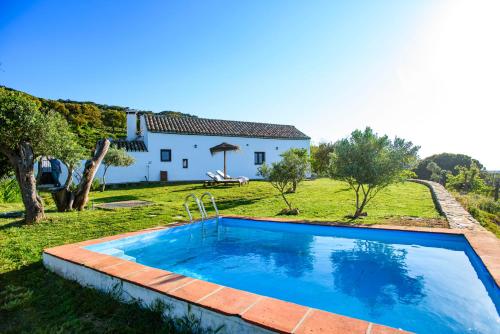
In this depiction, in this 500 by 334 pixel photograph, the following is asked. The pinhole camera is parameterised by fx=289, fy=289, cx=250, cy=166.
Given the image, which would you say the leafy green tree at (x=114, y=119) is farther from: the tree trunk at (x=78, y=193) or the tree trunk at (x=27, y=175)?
the tree trunk at (x=27, y=175)

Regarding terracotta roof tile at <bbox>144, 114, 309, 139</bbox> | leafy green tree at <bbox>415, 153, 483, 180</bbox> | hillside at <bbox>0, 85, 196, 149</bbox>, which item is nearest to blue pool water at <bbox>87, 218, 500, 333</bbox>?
terracotta roof tile at <bbox>144, 114, 309, 139</bbox>

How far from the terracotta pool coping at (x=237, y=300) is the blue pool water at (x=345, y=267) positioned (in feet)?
1.88

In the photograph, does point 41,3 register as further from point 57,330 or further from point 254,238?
point 57,330

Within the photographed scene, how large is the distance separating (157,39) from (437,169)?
4150 centimetres

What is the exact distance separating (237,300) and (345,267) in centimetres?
335

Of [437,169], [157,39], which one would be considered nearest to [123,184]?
[157,39]

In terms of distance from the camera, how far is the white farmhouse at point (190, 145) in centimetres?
2170

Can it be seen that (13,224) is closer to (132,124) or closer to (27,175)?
(27,175)

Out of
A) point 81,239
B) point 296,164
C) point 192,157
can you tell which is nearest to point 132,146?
point 192,157

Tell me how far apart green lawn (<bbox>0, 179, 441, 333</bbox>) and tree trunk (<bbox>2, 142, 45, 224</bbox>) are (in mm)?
368

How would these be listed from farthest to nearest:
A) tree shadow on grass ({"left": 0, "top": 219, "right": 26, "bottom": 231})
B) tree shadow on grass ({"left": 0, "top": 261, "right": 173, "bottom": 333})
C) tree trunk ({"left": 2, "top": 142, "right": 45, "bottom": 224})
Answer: tree trunk ({"left": 2, "top": 142, "right": 45, "bottom": 224}), tree shadow on grass ({"left": 0, "top": 219, "right": 26, "bottom": 231}), tree shadow on grass ({"left": 0, "top": 261, "right": 173, "bottom": 333})

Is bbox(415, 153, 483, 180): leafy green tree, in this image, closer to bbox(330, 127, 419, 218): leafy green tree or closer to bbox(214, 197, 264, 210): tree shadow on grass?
bbox(214, 197, 264, 210): tree shadow on grass

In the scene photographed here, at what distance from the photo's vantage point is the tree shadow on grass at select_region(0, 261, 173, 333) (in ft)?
9.08

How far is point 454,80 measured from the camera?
10773 mm
